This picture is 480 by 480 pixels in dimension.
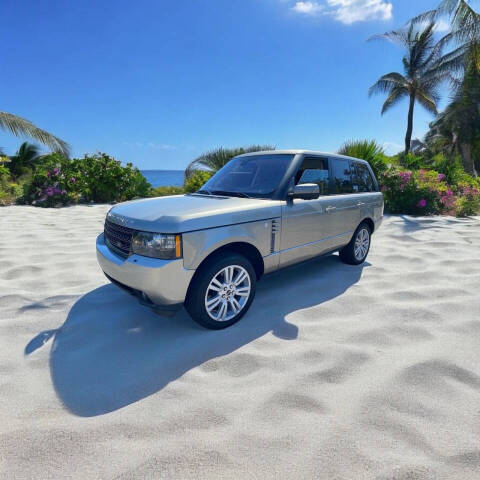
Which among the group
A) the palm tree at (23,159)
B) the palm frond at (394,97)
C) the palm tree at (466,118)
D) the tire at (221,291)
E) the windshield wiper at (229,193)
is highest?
the palm frond at (394,97)

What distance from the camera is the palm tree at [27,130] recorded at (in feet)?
41.9

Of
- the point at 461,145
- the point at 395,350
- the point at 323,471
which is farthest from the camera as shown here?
the point at 461,145

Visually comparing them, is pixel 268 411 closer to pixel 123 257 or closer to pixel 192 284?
pixel 192 284

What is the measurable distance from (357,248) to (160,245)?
335cm

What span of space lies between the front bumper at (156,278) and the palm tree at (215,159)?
1048cm

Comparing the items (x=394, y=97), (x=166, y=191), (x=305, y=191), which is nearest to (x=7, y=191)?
(x=166, y=191)

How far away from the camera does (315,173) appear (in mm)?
3990

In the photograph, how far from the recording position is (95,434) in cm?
186

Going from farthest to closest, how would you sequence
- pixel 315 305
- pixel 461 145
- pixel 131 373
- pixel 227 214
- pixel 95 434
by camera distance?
pixel 461 145 < pixel 315 305 < pixel 227 214 < pixel 131 373 < pixel 95 434

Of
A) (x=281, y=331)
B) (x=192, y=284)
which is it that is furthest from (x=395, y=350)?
(x=192, y=284)

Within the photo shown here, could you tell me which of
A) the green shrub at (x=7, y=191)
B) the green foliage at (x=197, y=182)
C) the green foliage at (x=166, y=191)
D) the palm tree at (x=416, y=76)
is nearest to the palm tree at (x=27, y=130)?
the green shrub at (x=7, y=191)

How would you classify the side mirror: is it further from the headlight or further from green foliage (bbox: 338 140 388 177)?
green foliage (bbox: 338 140 388 177)

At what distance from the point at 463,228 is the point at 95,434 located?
8568mm

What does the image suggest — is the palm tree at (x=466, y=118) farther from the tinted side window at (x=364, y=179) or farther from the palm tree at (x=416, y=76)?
the tinted side window at (x=364, y=179)
